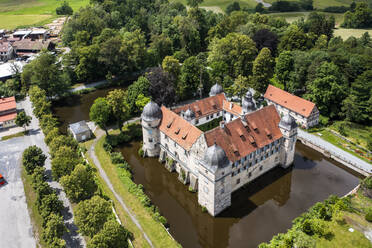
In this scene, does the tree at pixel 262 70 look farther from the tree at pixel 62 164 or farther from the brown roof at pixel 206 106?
the tree at pixel 62 164

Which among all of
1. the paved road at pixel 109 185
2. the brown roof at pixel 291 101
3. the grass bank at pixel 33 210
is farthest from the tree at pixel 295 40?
the grass bank at pixel 33 210

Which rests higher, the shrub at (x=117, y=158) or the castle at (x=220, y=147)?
the castle at (x=220, y=147)

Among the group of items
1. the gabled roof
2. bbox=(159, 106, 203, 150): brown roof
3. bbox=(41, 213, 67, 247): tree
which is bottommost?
bbox=(41, 213, 67, 247): tree

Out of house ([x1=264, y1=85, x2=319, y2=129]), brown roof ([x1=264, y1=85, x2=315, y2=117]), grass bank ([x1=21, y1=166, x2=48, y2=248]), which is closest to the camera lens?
grass bank ([x1=21, y1=166, x2=48, y2=248])

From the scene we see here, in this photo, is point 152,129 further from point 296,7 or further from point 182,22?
point 296,7

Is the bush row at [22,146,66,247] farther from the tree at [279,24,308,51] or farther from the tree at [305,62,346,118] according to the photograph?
the tree at [279,24,308,51]

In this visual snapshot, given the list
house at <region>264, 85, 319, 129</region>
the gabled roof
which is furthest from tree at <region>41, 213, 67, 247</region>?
house at <region>264, 85, 319, 129</region>

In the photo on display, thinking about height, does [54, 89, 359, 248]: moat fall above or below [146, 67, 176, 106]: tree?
below

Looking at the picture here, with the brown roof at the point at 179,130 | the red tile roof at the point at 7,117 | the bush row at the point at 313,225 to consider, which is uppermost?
the brown roof at the point at 179,130
